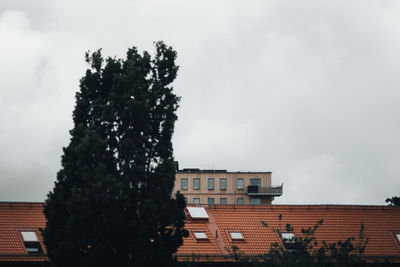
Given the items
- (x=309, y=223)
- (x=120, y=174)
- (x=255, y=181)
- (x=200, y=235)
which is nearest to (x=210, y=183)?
(x=255, y=181)

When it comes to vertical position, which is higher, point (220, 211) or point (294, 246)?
point (220, 211)

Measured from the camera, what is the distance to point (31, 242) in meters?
39.9

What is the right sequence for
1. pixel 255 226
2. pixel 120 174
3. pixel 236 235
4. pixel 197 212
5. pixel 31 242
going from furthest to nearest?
1. pixel 197 212
2. pixel 255 226
3. pixel 236 235
4. pixel 31 242
5. pixel 120 174

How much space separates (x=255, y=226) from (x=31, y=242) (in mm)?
13700

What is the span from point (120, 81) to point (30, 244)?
15783 mm

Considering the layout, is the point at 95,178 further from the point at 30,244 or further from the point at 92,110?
the point at 30,244

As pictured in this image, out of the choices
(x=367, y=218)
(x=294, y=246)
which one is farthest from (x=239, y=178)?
(x=294, y=246)

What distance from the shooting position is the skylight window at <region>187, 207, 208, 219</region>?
43.5 meters

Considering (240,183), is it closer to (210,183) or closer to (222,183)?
(222,183)

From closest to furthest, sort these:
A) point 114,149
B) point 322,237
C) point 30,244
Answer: point 114,149, point 30,244, point 322,237

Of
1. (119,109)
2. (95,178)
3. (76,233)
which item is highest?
(119,109)

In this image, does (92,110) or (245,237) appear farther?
(245,237)

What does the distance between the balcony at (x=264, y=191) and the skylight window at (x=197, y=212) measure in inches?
2442

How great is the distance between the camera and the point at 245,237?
42.3 metres
